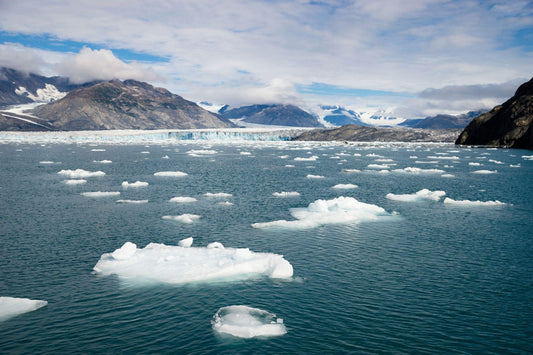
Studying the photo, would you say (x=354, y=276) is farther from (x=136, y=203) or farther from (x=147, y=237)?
(x=136, y=203)

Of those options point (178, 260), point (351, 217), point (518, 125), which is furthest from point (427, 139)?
point (178, 260)

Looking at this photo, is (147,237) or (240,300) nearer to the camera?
(240,300)

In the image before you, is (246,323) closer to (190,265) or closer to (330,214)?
(190,265)

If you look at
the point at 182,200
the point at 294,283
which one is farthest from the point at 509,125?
the point at 294,283

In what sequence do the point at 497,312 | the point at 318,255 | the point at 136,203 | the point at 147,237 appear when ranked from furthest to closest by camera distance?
the point at 136,203
the point at 147,237
the point at 318,255
the point at 497,312

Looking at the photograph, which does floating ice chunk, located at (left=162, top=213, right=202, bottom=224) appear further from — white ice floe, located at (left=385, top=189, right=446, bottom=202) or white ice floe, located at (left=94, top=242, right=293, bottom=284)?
white ice floe, located at (left=385, top=189, right=446, bottom=202)


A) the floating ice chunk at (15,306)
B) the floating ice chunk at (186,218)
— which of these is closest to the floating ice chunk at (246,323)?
the floating ice chunk at (15,306)
